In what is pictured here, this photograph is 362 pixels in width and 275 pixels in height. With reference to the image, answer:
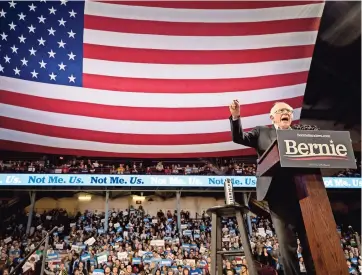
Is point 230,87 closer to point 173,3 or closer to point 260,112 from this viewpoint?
point 260,112

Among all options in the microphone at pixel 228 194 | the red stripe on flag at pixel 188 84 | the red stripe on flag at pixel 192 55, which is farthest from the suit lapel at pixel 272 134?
the red stripe on flag at pixel 188 84

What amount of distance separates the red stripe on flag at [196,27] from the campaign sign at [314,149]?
8.22 metres

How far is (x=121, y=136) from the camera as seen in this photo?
11.3 m

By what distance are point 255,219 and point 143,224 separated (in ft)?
17.7

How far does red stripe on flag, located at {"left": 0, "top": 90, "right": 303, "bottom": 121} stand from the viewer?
1004cm

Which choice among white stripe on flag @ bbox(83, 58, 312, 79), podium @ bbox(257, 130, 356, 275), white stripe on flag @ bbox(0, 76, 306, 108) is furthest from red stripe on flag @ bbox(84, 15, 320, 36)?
podium @ bbox(257, 130, 356, 275)

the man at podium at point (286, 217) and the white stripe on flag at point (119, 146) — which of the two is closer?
the man at podium at point (286, 217)

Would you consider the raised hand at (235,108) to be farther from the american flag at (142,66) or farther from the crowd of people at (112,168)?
the crowd of people at (112,168)

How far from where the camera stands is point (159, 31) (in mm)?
9531

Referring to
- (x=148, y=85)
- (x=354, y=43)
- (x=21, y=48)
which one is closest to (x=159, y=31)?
(x=148, y=85)

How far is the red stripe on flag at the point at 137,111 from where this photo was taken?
10.0 meters

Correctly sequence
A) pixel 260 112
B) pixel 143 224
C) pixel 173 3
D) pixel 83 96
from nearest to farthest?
1. pixel 173 3
2. pixel 83 96
3. pixel 260 112
4. pixel 143 224

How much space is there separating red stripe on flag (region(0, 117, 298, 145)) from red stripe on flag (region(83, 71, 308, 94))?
1696 mm

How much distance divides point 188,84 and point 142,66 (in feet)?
4.92
